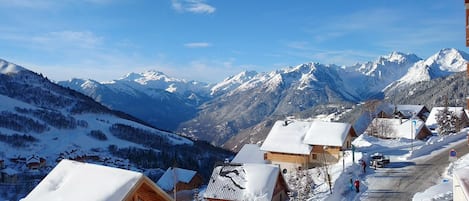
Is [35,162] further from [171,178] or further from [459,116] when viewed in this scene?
[459,116]

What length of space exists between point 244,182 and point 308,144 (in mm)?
21287

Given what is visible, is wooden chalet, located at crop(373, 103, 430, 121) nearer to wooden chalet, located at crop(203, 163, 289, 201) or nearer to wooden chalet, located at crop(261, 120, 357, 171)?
wooden chalet, located at crop(261, 120, 357, 171)

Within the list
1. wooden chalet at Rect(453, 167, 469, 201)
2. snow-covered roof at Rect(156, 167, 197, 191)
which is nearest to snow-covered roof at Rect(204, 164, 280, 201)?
wooden chalet at Rect(453, 167, 469, 201)

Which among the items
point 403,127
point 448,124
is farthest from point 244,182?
point 448,124

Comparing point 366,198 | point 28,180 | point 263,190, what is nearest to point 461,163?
point 366,198

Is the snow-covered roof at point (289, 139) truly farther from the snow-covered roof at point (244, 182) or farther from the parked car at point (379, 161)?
the snow-covered roof at point (244, 182)

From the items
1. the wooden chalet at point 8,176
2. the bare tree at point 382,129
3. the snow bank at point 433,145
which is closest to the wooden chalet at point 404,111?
the bare tree at point 382,129

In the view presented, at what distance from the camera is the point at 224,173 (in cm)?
3903

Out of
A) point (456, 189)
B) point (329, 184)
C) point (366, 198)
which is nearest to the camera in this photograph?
point (456, 189)

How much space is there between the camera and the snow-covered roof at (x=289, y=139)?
2220 inches

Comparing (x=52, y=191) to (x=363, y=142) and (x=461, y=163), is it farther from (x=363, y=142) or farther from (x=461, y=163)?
(x=363, y=142)

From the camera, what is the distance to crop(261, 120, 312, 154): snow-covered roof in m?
56.4

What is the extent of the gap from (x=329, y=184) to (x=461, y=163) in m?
13.3

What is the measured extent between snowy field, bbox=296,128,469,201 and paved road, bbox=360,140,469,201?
536mm
